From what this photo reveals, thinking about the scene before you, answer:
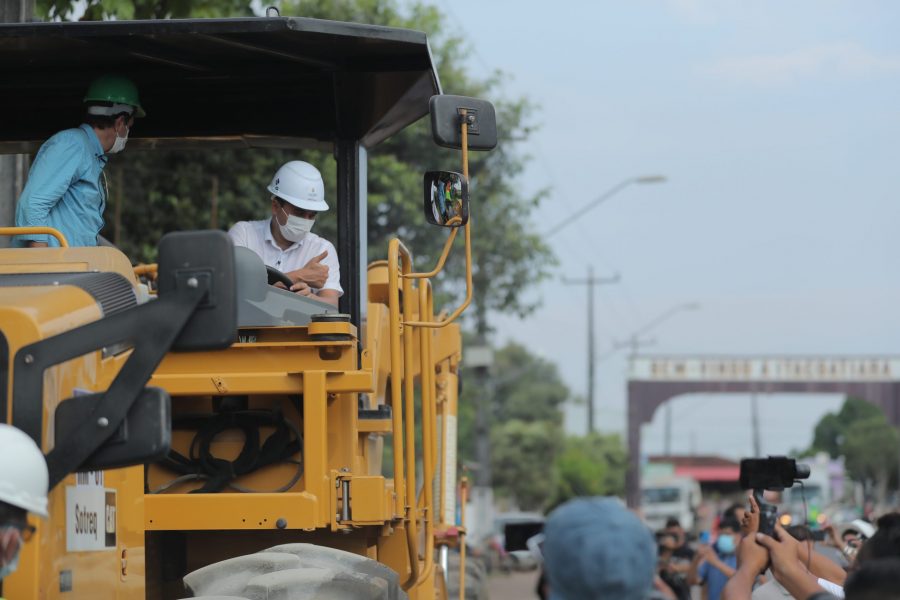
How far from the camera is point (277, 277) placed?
6633 millimetres

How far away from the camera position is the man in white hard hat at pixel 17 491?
3.37 meters

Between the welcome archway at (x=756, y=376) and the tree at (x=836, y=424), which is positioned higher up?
the welcome archway at (x=756, y=376)

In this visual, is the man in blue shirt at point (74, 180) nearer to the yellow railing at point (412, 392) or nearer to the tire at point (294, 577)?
the yellow railing at point (412, 392)

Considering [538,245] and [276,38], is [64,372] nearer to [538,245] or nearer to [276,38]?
[276,38]

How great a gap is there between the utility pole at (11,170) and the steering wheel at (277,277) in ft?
10.9

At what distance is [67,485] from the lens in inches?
173

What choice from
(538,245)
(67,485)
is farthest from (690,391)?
(67,485)

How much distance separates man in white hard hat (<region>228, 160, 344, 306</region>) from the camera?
6828mm

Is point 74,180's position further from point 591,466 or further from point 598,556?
point 591,466

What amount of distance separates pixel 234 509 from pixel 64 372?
1.56 m

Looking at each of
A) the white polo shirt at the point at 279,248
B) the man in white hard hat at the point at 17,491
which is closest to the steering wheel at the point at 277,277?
the white polo shirt at the point at 279,248

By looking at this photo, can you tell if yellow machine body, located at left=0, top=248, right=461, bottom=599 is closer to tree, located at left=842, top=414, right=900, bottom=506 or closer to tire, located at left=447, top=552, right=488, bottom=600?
tire, located at left=447, top=552, right=488, bottom=600

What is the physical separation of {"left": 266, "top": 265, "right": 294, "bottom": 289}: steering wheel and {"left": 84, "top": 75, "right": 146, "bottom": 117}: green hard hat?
856mm

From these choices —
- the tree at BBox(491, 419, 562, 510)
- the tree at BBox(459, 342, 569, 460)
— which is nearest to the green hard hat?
the tree at BBox(491, 419, 562, 510)
